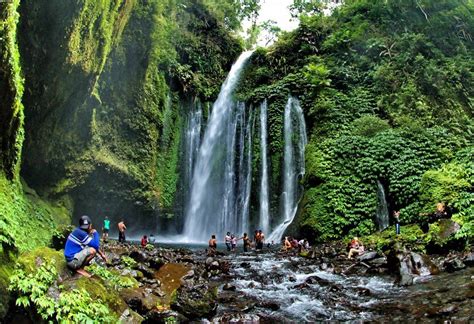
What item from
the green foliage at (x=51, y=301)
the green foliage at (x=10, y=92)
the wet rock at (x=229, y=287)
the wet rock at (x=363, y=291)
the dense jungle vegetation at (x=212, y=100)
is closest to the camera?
the green foliage at (x=51, y=301)

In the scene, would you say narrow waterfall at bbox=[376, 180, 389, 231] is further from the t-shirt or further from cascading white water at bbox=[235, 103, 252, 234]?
the t-shirt

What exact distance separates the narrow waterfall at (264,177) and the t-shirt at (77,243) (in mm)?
14736

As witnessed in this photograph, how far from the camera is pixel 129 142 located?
22.0 metres

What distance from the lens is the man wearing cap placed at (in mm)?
5781

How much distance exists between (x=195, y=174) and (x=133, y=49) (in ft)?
26.1

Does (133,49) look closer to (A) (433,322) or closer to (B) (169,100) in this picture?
(B) (169,100)

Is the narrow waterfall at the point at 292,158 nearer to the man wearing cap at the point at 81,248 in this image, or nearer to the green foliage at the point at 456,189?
the green foliage at the point at 456,189

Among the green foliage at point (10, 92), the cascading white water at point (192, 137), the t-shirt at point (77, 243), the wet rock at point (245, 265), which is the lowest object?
the wet rock at point (245, 265)

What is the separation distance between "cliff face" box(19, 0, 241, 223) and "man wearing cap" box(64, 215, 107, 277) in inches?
271

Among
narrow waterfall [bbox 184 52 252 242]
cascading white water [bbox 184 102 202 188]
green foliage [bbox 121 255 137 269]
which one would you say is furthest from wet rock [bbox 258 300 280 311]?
cascading white water [bbox 184 102 202 188]

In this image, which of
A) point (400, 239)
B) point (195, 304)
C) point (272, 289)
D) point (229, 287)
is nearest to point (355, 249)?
point (400, 239)

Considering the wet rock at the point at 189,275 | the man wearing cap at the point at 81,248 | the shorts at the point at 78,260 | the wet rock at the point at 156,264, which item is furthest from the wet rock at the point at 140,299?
the wet rock at the point at 156,264

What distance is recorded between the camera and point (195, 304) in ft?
21.8

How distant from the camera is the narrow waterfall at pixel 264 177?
20.7 metres
